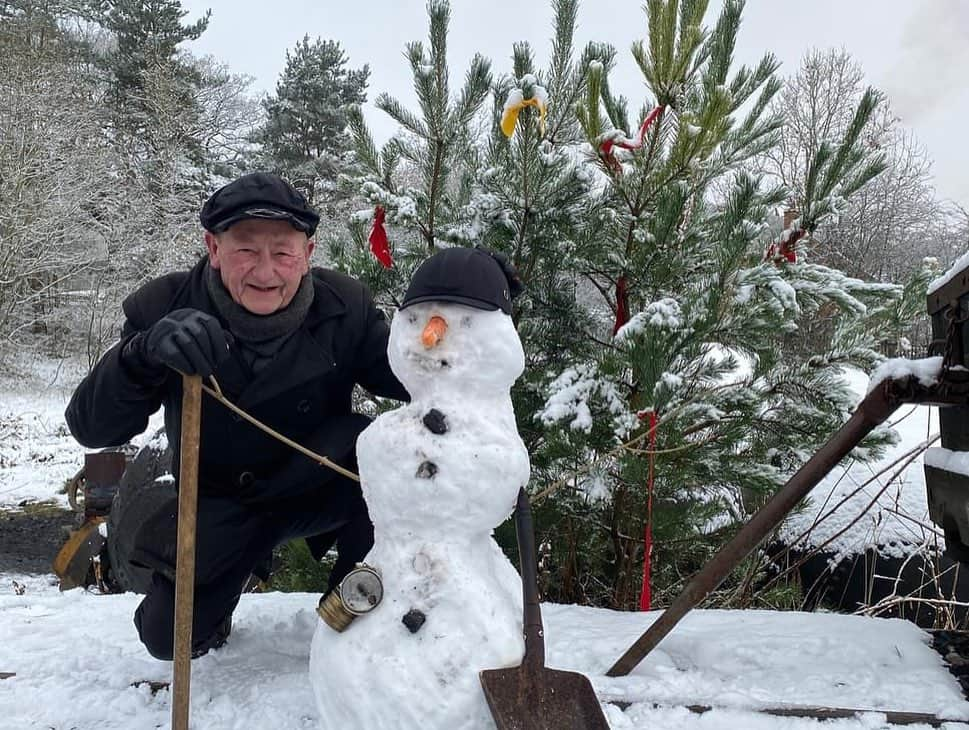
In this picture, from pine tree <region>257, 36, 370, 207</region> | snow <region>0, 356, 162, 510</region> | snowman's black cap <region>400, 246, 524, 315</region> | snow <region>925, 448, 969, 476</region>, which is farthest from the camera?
pine tree <region>257, 36, 370, 207</region>

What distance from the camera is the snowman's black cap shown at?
1.49 metres

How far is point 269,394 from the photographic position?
1.92 m

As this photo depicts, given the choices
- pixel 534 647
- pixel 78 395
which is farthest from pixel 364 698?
pixel 78 395

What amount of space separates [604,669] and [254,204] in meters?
1.52

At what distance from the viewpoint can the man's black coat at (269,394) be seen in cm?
189

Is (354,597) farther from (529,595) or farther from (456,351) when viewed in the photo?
(456,351)

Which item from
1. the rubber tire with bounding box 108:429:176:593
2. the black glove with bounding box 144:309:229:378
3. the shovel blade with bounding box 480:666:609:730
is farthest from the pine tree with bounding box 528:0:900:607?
the rubber tire with bounding box 108:429:176:593

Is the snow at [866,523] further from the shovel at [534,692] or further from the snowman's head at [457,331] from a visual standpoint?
the snowman's head at [457,331]

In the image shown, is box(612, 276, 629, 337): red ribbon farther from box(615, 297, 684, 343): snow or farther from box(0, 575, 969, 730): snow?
box(0, 575, 969, 730): snow

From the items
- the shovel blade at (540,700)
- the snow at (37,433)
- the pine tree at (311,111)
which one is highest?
the pine tree at (311,111)

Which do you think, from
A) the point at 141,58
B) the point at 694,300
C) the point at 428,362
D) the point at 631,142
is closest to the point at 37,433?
the point at 141,58

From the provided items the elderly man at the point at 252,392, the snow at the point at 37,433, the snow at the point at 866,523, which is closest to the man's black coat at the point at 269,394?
the elderly man at the point at 252,392

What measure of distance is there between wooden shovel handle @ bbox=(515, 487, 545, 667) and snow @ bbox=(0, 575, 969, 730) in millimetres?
330

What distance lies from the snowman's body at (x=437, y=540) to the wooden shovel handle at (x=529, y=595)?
31 millimetres
